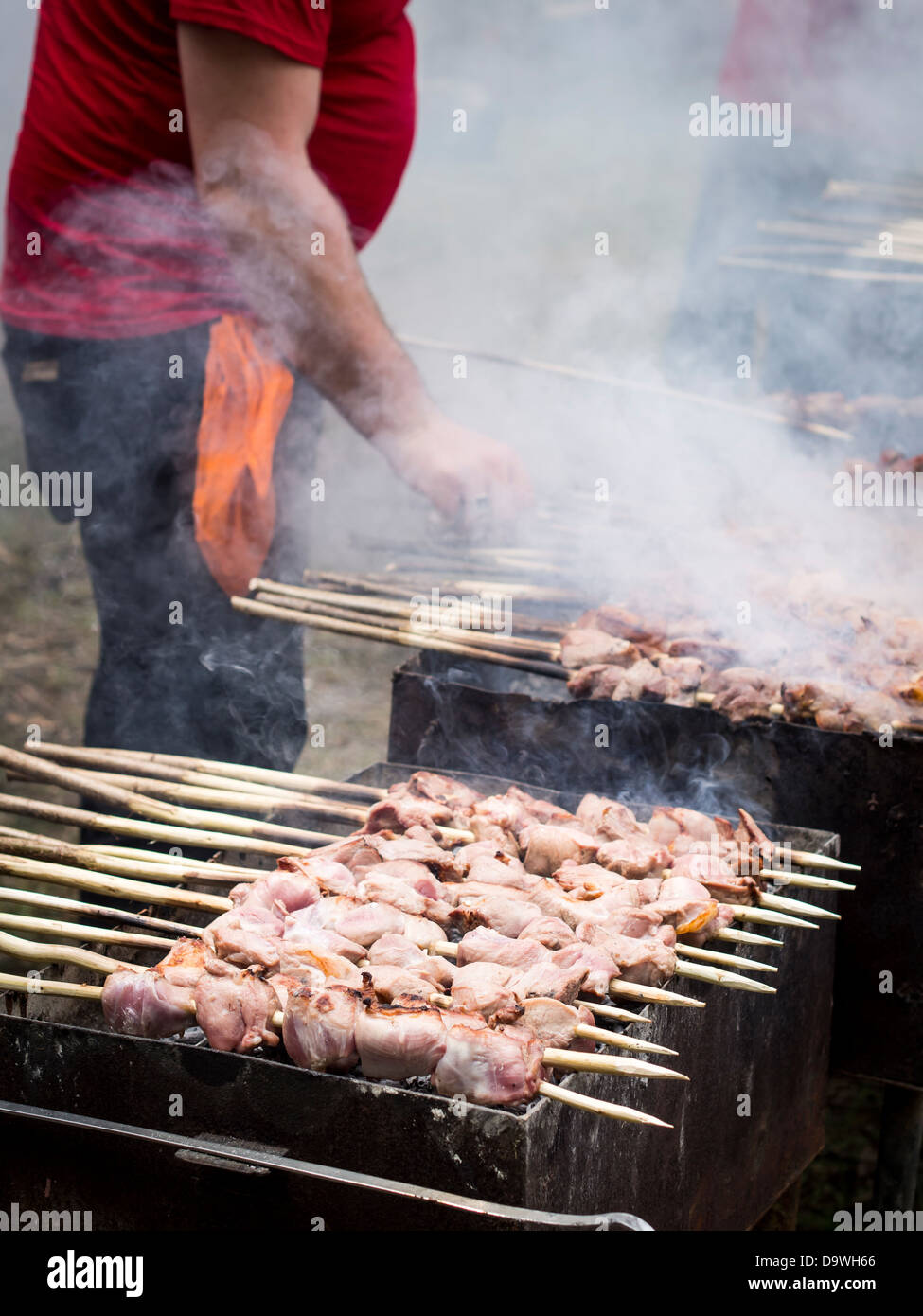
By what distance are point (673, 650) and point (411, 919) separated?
5.63 ft

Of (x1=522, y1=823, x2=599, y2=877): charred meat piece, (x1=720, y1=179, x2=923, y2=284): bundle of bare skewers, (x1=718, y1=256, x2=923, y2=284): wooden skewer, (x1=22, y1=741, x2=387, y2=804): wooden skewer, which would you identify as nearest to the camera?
(x1=522, y1=823, x2=599, y2=877): charred meat piece

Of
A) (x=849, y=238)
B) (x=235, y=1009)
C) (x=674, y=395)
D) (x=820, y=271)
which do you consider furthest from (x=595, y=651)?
(x=849, y=238)

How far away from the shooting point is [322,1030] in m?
2.00

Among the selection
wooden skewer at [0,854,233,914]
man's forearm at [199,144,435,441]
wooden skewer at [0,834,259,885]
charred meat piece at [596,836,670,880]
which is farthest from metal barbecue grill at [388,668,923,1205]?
wooden skewer at [0,854,233,914]

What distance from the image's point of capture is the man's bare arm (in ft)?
11.4

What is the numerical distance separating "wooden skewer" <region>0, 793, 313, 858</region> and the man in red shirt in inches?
52.3

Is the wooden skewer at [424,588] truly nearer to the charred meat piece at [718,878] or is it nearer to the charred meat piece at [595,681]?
the charred meat piece at [595,681]

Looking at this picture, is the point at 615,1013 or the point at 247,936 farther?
the point at 247,936

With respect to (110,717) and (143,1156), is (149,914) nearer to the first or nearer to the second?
(143,1156)

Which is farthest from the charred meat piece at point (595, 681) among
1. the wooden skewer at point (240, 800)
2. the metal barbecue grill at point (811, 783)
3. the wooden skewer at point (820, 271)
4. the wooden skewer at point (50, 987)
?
the wooden skewer at point (820, 271)

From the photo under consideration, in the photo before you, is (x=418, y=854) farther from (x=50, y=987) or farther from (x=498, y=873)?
(x=50, y=987)

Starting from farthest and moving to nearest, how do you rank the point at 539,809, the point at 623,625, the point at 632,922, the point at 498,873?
the point at 623,625 < the point at 539,809 < the point at 498,873 < the point at 632,922

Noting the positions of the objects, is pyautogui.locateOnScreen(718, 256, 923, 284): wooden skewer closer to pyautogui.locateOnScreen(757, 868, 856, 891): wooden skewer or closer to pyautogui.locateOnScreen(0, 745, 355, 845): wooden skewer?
pyautogui.locateOnScreen(757, 868, 856, 891): wooden skewer
